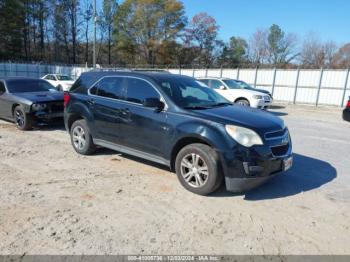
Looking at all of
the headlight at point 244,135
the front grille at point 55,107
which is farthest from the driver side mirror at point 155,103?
the front grille at point 55,107

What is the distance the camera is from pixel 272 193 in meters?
4.54

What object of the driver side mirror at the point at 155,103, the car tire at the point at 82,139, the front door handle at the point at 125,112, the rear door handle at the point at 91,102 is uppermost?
the driver side mirror at the point at 155,103

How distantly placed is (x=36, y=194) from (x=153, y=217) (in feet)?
6.00

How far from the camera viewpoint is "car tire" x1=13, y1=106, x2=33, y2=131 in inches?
337

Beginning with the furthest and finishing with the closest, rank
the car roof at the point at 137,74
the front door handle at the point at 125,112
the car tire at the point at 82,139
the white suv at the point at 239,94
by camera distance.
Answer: the white suv at the point at 239,94 → the car tire at the point at 82,139 → the car roof at the point at 137,74 → the front door handle at the point at 125,112

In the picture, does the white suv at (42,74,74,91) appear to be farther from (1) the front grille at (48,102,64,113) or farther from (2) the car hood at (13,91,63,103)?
(1) the front grille at (48,102,64,113)

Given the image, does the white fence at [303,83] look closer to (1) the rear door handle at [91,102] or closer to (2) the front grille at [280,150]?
(2) the front grille at [280,150]

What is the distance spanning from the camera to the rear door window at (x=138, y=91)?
5082mm

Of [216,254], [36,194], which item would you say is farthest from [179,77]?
[216,254]

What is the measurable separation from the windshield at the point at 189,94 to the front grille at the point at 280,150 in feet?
4.27

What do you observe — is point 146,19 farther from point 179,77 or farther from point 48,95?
point 179,77

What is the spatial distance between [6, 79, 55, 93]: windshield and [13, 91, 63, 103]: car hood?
389 mm

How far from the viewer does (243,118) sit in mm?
4484

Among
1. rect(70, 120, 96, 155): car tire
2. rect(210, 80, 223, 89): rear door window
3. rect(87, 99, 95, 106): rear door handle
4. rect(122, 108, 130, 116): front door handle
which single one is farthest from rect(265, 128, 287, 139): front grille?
rect(210, 80, 223, 89): rear door window
